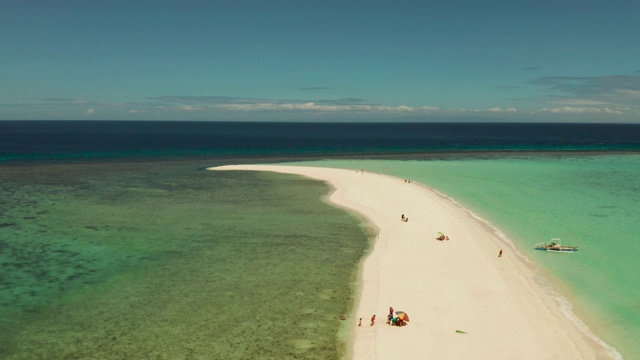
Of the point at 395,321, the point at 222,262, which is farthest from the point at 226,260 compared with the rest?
the point at 395,321

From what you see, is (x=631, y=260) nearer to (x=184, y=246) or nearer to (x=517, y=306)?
(x=517, y=306)

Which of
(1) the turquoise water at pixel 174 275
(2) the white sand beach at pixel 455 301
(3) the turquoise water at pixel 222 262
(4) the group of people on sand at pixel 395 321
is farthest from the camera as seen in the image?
(4) the group of people on sand at pixel 395 321

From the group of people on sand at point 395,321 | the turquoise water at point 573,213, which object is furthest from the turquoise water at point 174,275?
the turquoise water at point 573,213

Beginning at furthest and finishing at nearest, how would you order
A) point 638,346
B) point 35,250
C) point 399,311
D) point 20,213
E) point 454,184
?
point 454,184 → point 20,213 → point 35,250 → point 399,311 → point 638,346

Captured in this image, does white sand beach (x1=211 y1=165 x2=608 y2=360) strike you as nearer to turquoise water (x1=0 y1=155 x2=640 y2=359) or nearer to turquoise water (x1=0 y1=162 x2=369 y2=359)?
turquoise water (x1=0 y1=155 x2=640 y2=359)

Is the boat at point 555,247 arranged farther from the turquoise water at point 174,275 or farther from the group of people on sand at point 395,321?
the group of people on sand at point 395,321

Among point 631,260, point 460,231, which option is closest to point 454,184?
point 460,231
